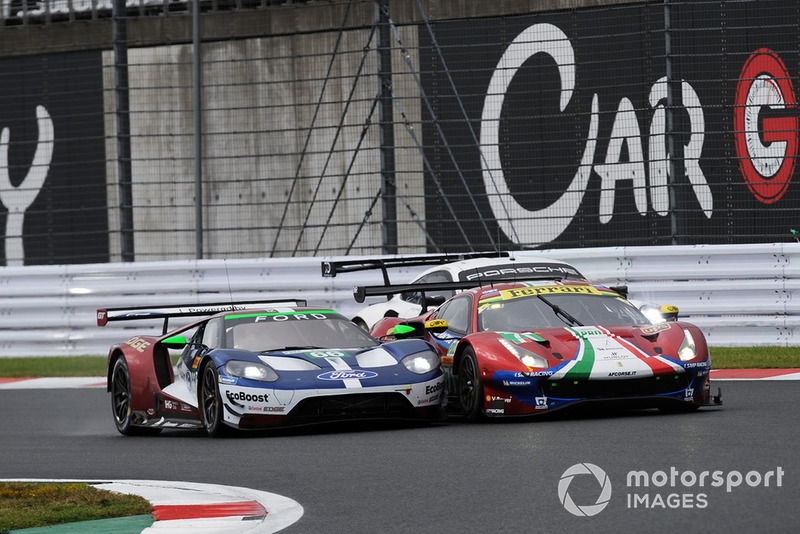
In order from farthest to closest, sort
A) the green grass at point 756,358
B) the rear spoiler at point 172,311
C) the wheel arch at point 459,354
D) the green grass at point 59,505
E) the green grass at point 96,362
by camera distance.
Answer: the green grass at point 96,362 < the green grass at point 756,358 < the rear spoiler at point 172,311 < the wheel arch at point 459,354 < the green grass at point 59,505

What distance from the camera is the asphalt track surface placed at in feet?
19.2

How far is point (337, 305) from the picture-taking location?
17938 millimetres

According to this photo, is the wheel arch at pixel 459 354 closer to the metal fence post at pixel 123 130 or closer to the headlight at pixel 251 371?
the headlight at pixel 251 371

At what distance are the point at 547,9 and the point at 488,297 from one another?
8.49m

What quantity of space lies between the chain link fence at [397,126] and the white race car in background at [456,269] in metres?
2.49

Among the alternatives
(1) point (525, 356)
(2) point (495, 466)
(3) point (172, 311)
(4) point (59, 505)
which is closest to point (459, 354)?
(1) point (525, 356)

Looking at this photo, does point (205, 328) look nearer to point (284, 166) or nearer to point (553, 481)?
point (553, 481)

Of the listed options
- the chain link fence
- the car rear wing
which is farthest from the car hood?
the chain link fence

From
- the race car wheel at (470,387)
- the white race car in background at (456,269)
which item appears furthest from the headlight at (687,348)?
the white race car in background at (456,269)

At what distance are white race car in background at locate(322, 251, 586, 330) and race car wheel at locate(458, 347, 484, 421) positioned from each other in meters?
2.95

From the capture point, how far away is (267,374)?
1015cm

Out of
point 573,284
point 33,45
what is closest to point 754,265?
point 573,284

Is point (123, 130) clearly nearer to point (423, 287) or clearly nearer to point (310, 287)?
point (310, 287)

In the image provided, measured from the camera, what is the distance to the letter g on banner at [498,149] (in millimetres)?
17828
